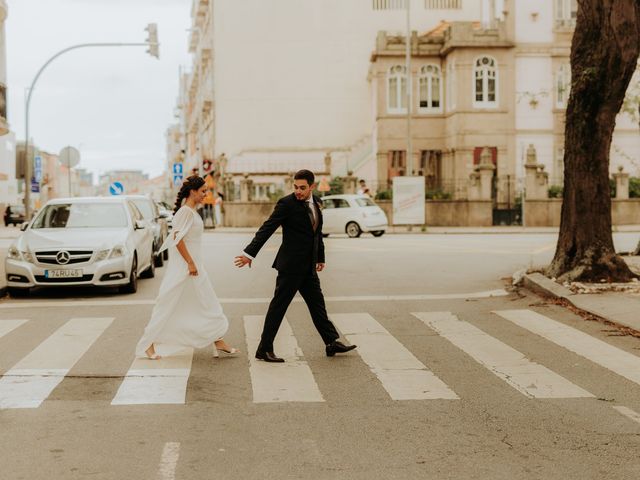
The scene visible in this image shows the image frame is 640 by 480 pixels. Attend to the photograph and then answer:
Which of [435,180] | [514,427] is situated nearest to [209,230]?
[435,180]

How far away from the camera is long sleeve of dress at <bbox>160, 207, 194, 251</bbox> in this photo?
8867 millimetres

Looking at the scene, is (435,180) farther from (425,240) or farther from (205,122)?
(205,122)

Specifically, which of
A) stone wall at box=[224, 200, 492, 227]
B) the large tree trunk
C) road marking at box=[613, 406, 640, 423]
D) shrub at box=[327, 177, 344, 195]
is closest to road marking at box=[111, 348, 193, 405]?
road marking at box=[613, 406, 640, 423]

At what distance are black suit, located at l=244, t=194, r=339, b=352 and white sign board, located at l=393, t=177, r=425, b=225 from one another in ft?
95.0

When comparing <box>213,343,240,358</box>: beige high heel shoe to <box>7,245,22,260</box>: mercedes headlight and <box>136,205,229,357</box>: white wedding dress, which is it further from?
<box>7,245,22,260</box>: mercedes headlight

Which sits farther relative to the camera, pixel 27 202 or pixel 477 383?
pixel 27 202

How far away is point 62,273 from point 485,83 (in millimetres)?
33914

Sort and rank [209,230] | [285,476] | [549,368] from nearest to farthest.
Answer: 1. [285,476]
2. [549,368]
3. [209,230]

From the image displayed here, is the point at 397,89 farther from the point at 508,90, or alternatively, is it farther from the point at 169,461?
the point at 169,461

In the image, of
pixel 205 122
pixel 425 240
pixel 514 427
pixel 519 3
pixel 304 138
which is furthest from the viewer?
pixel 205 122

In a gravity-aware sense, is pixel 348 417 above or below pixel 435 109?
below

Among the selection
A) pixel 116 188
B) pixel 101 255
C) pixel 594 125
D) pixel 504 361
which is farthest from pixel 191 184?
pixel 116 188

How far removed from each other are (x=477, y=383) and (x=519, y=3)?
40.0 metres

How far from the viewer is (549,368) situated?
28.0 feet
